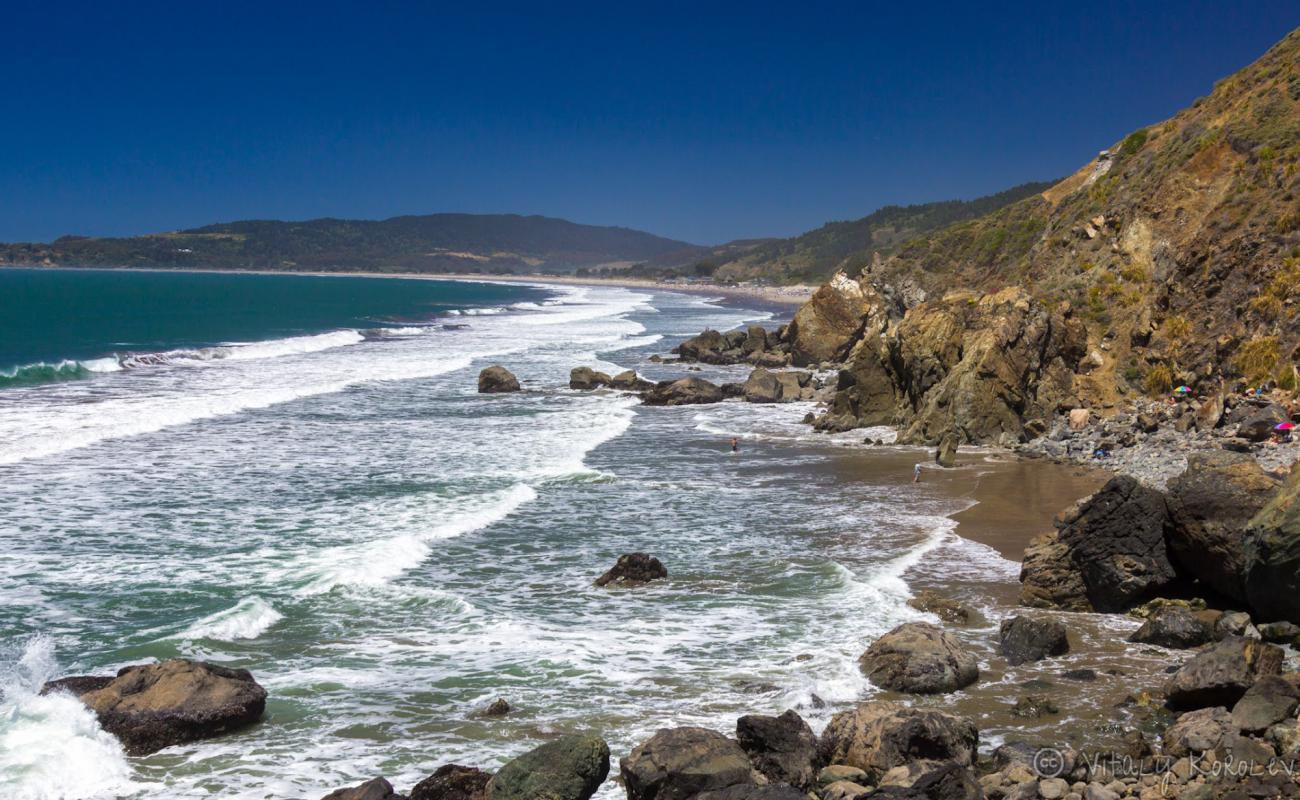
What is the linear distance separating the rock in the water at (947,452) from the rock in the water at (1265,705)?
13900mm

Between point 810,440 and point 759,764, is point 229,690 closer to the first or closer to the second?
point 759,764

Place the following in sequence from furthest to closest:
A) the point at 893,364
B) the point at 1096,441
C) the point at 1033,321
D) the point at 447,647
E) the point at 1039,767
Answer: the point at 893,364 < the point at 1033,321 < the point at 1096,441 < the point at 447,647 < the point at 1039,767

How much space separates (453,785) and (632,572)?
6.44 meters

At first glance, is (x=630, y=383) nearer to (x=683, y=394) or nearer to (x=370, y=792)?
(x=683, y=394)

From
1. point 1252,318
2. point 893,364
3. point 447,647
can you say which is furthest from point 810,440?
point 447,647

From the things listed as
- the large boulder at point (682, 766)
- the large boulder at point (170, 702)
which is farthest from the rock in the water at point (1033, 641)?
the large boulder at point (170, 702)

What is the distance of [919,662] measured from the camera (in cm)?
1089

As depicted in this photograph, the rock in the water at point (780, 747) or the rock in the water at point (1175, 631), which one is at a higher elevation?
the rock in the water at point (1175, 631)

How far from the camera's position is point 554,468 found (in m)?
23.5

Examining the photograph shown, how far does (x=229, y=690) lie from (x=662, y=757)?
4509 millimetres

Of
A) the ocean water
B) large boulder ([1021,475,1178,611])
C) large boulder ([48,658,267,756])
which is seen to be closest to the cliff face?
the ocean water

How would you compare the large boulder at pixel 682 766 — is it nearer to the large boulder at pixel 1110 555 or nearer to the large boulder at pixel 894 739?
the large boulder at pixel 894 739

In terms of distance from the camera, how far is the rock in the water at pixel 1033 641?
11508 mm

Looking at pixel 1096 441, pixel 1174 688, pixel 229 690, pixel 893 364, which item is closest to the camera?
pixel 1174 688
